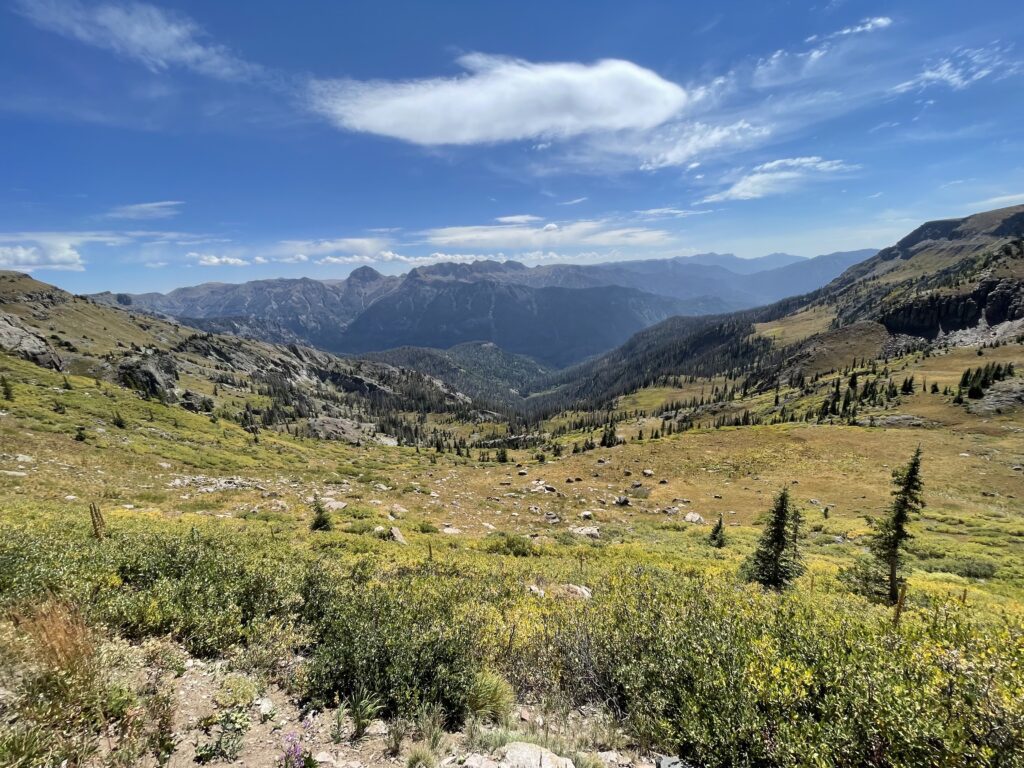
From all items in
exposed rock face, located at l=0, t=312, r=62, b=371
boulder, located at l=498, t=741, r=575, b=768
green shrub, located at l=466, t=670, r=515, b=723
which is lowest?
green shrub, located at l=466, t=670, r=515, b=723

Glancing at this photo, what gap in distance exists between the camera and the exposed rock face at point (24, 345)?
119375 mm

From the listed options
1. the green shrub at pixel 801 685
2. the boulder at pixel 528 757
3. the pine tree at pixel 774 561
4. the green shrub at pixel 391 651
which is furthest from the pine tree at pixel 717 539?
the boulder at pixel 528 757

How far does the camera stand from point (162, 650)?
7516 millimetres

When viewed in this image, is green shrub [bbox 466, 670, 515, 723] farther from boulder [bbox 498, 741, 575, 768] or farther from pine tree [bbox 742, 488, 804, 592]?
pine tree [bbox 742, 488, 804, 592]

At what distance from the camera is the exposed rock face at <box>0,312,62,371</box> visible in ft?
392

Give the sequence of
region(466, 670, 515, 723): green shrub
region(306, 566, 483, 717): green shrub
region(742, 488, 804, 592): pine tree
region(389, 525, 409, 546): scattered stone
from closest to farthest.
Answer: region(306, 566, 483, 717): green shrub → region(466, 670, 515, 723): green shrub → region(742, 488, 804, 592): pine tree → region(389, 525, 409, 546): scattered stone

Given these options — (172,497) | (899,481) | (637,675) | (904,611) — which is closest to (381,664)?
(637,675)

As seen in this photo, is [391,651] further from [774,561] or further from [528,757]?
[774,561]

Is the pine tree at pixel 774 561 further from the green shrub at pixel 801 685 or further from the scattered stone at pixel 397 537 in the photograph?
the scattered stone at pixel 397 537

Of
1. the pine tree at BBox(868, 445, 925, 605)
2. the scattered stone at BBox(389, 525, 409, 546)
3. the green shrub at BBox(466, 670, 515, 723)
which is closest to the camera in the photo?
the green shrub at BBox(466, 670, 515, 723)

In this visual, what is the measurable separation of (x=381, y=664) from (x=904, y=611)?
57.6 feet

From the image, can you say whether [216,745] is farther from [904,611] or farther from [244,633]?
[904,611]

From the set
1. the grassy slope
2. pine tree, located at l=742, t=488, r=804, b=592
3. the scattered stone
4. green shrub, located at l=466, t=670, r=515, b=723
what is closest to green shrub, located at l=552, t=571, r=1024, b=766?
green shrub, located at l=466, t=670, r=515, b=723

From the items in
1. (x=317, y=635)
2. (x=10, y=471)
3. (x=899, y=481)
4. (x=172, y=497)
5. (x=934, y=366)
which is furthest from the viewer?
(x=934, y=366)
